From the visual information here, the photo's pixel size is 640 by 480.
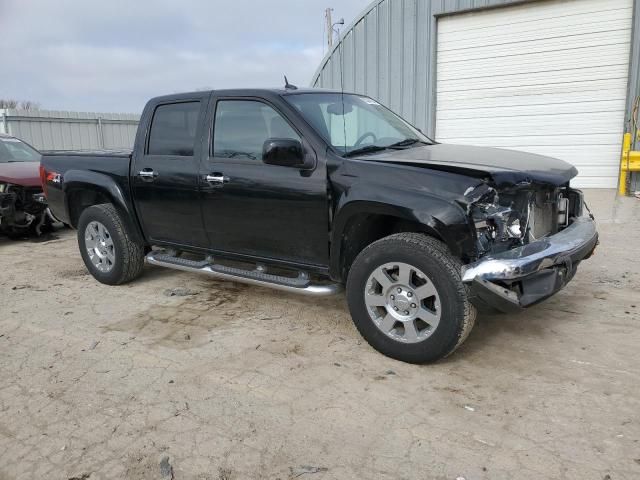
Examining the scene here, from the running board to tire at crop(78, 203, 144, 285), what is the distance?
9.6 inches

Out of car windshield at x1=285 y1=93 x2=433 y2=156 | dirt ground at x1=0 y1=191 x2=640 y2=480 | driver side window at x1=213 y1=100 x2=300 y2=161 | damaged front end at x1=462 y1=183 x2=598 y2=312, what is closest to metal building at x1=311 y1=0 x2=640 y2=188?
dirt ground at x1=0 y1=191 x2=640 y2=480

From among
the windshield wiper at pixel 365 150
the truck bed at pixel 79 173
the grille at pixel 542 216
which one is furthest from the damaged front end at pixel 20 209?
the grille at pixel 542 216

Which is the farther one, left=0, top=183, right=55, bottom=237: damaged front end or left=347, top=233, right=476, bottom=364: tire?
left=0, top=183, right=55, bottom=237: damaged front end

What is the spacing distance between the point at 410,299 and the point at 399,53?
30.4 ft

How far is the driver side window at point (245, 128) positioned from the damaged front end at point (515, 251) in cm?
157

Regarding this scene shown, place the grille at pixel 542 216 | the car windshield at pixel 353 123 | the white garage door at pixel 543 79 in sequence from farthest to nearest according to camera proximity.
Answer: the white garage door at pixel 543 79, the car windshield at pixel 353 123, the grille at pixel 542 216

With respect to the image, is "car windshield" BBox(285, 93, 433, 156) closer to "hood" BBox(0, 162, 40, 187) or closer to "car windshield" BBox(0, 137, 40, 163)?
"hood" BBox(0, 162, 40, 187)

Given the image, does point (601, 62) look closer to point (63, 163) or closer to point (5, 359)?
point (63, 163)

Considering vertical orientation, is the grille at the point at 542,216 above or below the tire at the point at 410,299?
above

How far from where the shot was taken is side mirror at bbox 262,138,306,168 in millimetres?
3617

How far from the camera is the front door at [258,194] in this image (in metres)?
3.83

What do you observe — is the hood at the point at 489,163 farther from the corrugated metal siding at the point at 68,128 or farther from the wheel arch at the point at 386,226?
the corrugated metal siding at the point at 68,128

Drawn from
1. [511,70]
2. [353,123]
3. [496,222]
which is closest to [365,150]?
[353,123]

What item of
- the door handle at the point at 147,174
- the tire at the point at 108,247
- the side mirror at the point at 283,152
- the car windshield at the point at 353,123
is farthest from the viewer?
the tire at the point at 108,247
